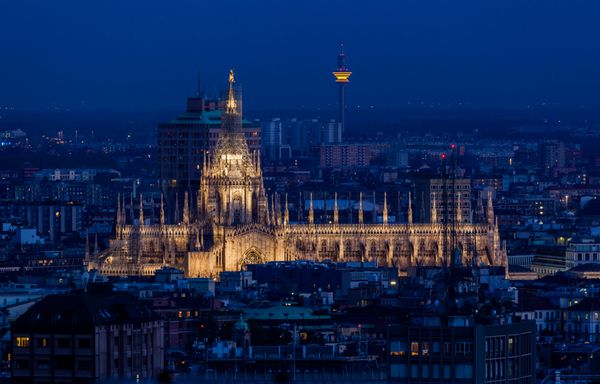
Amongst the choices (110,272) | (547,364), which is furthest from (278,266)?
(547,364)

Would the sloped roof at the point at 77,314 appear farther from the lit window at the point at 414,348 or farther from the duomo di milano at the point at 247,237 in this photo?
the duomo di milano at the point at 247,237

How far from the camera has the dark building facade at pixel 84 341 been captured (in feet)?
297

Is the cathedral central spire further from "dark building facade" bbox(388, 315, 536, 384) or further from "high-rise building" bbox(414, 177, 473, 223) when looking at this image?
"dark building facade" bbox(388, 315, 536, 384)

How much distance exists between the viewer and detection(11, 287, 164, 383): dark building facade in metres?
90.6

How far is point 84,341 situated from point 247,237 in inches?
2882

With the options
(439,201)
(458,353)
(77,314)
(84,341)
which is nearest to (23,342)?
(84,341)

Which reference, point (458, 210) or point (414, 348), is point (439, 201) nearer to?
point (458, 210)

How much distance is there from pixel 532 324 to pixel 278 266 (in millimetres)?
70527

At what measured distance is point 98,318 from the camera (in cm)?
9438

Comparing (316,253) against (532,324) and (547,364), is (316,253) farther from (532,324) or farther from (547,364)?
(532,324)

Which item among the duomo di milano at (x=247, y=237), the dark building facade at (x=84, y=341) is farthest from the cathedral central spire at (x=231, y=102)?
the dark building facade at (x=84, y=341)

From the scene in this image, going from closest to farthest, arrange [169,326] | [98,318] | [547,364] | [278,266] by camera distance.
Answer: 1. [98,318]
2. [547,364]
3. [169,326]
4. [278,266]

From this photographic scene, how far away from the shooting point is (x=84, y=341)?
303 ft

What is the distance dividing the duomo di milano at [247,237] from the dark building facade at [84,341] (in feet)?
209
